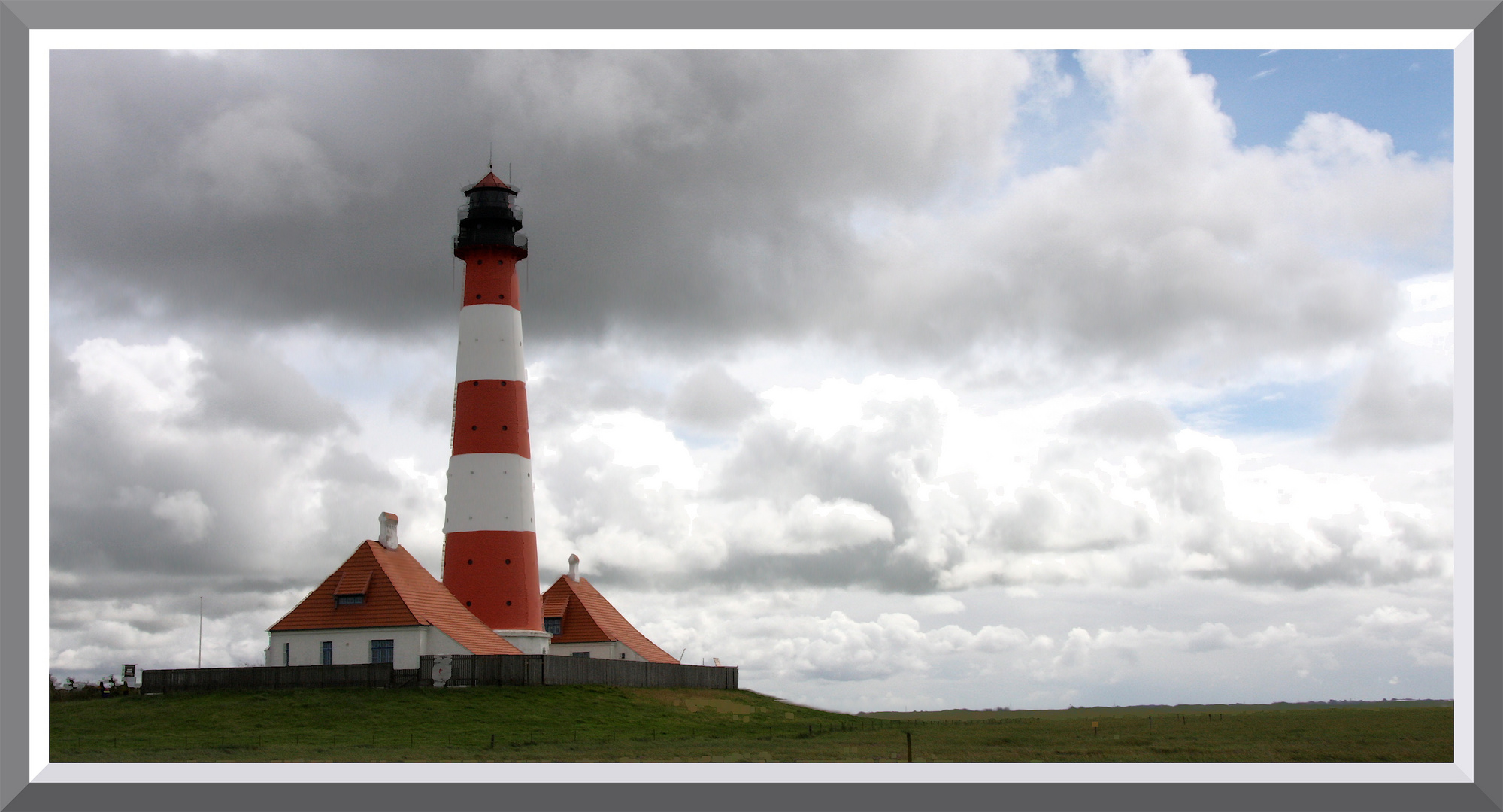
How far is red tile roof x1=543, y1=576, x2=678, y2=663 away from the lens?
54.7 metres

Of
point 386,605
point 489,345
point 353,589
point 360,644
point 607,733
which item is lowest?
point 607,733

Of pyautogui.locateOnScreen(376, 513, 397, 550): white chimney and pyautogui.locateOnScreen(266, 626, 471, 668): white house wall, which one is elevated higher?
pyautogui.locateOnScreen(376, 513, 397, 550): white chimney

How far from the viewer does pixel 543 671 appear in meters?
42.4

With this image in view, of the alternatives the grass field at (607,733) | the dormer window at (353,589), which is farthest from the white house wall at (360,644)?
the grass field at (607,733)

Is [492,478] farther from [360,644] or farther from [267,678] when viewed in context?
[267,678]

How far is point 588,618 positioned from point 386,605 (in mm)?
13260

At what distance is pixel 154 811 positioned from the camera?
12.3 meters

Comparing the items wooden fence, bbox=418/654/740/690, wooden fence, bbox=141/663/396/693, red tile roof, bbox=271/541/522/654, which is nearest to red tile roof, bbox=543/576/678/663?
wooden fence, bbox=418/654/740/690

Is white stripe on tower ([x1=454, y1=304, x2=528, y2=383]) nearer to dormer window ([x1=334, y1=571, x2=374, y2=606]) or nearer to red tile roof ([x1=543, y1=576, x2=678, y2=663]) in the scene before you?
dormer window ([x1=334, y1=571, x2=374, y2=606])

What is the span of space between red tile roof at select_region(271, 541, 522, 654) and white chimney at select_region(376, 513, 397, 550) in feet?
2.52

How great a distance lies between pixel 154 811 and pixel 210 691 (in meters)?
30.2

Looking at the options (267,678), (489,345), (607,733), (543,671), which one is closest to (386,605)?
(267,678)
